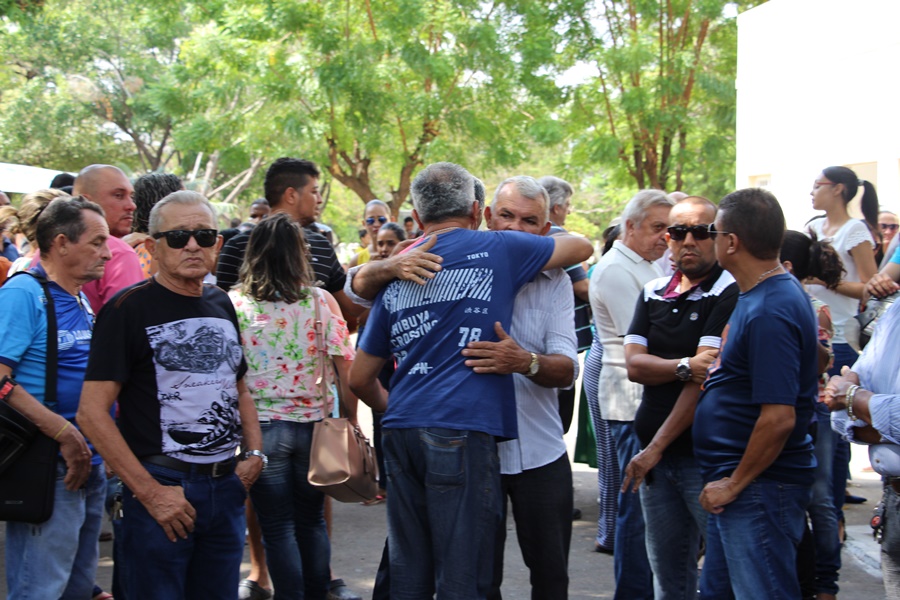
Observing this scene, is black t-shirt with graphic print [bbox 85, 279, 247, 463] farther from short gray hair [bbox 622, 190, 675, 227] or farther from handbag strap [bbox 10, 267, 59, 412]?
short gray hair [bbox 622, 190, 675, 227]

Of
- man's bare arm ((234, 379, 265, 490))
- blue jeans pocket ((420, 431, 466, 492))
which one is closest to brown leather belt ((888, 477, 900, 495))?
blue jeans pocket ((420, 431, 466, 492))

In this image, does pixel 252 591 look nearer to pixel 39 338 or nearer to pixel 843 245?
pixel 39 338

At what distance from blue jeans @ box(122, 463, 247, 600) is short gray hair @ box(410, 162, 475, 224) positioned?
129 centimetres

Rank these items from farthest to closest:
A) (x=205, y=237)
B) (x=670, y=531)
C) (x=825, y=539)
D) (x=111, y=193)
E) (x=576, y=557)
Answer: (x=576, y=557)
(x=111, y=193)
(x=825, y=539)
(x=670, y=531)
(x=205, y=237)

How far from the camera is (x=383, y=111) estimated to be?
59.7 ft

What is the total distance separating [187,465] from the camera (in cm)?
349

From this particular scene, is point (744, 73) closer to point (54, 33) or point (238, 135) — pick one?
point (238, 135)

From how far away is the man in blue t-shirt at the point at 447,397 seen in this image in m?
3.30

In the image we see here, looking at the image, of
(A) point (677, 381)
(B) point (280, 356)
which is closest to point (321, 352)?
(B) point (280, 356)

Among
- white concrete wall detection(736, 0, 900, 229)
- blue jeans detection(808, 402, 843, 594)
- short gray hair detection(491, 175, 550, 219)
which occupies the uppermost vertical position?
white concrete wall detection(736, 0, 900, 229)

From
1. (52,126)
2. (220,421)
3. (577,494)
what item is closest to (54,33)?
(52,126)

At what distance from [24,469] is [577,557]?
3608 mm

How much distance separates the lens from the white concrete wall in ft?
44.9

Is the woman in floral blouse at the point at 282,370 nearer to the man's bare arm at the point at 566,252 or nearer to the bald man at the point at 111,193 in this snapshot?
the bald man at the point at 111,193
